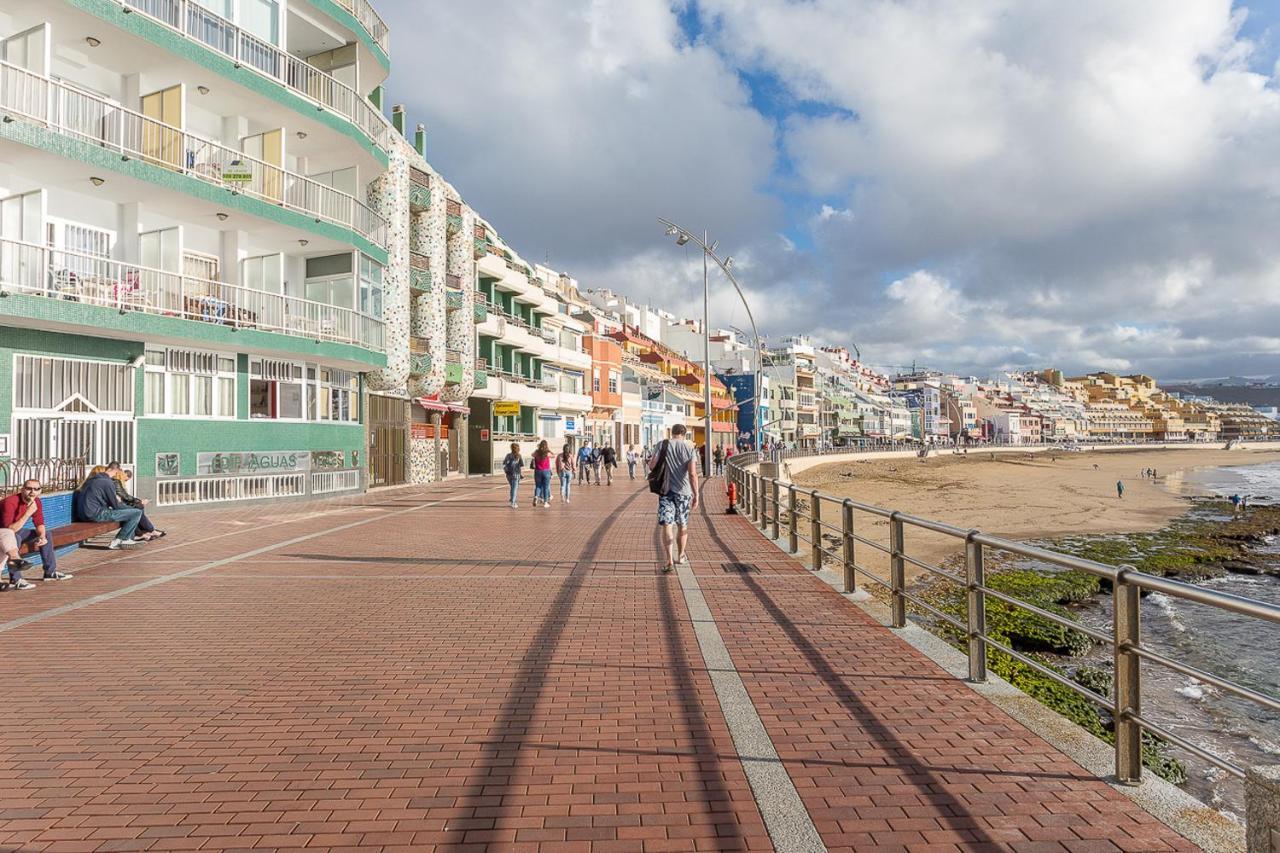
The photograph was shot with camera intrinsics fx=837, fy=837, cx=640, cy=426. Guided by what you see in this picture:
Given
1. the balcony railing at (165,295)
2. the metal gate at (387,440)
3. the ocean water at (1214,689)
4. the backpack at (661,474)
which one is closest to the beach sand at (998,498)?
the ocean water at (1214,689)

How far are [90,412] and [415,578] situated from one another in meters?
11.1

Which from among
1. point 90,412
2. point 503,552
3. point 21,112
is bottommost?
point 503,552

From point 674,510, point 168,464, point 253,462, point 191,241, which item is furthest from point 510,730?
point 191,241

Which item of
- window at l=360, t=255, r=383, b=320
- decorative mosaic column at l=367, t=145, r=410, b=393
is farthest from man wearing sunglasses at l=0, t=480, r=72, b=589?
decorative mosaic column at l=367, t=145, r=410, b=393

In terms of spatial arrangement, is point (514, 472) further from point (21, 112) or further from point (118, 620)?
point (118, 620)

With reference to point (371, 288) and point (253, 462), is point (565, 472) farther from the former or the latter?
point (371, 288)

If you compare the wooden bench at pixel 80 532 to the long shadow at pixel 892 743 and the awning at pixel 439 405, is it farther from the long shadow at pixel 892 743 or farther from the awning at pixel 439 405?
the awning at pixel 439 405

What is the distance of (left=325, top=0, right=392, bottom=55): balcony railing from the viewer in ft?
77.1

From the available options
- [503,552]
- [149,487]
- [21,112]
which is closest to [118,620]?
[503,552]

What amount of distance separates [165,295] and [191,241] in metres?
2.52

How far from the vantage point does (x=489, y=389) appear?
38.2 m

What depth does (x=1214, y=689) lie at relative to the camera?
10727 mm

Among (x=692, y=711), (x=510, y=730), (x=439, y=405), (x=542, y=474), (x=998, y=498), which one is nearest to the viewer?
(x=510, y=730)

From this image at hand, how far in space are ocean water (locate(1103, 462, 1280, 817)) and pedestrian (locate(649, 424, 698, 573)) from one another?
17.9ft
